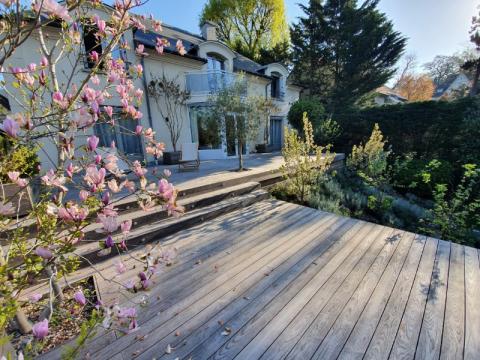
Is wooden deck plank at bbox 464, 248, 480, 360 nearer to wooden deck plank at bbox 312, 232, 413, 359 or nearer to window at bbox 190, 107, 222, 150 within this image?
wooden deck plank at bbox 312, 232, 413, 359

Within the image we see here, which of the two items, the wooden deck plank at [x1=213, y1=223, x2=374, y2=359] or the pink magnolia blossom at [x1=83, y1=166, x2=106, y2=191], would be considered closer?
the pink magnolia blossom at [x1=83, y1=166, x2=106, y2=191]

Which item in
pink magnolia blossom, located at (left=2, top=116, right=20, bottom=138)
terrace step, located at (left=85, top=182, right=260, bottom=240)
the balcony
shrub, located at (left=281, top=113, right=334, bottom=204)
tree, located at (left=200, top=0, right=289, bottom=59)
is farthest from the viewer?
tree, located at (left=200, top=0, right=289, bottom=59)

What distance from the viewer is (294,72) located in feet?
58.2

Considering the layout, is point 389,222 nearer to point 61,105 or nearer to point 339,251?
point 339,251

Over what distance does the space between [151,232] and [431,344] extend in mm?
3036

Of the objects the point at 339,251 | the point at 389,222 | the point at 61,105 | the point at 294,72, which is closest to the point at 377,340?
the point at 339,251

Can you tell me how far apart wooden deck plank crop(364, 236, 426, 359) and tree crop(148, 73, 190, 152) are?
7.57 metres

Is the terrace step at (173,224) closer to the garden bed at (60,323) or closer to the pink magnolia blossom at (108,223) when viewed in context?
the garden bed at (60,323)

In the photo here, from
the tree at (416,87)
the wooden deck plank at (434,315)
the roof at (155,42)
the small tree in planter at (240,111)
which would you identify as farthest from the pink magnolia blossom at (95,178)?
the tree at (416,87)

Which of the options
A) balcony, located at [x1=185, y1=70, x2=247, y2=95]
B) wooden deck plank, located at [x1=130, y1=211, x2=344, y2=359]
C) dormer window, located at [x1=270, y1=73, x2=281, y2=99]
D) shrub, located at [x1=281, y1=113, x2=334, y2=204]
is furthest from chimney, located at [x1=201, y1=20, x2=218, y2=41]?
wooden deck plank, located at [x1=130, y1=211, x2=344, y2=359]

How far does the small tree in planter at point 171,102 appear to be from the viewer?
7.74 meters

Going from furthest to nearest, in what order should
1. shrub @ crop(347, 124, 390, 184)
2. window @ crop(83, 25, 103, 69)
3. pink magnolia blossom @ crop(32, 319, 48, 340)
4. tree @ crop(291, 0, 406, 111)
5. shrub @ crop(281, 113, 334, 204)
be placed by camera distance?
tree @ crop(291, 0, 406, 111) → shrub @ crop(347, 124, 390, 184) → shrub @ crop(281, 113, 334, 204) → window @ crop(83, 25, 103, 69) → pink magnolia blossom @ crop(32, 319, 48, 340)

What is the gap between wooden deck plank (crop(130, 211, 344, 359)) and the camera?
1.64m

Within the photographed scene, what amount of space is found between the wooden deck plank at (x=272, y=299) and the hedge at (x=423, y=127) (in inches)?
319
